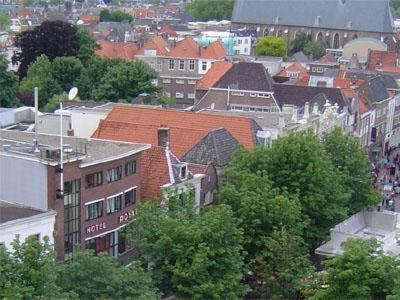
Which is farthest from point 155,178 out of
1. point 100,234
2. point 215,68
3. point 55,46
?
point 55,46

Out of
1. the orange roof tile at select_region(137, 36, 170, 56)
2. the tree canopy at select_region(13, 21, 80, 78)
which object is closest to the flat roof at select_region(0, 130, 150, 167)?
the tree canopy at select_region(13, 21, 80, 78)

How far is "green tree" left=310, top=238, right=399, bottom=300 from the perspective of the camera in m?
36.8

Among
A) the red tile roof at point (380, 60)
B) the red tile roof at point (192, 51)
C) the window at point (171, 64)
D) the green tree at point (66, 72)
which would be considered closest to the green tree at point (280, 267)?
the green tree at point (66, 72)

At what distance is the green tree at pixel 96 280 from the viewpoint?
32.9 metres

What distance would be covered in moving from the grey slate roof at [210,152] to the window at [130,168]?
8.50m

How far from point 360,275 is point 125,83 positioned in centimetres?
5366

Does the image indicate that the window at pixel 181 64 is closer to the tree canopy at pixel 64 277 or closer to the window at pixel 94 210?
the window at pixel 94 210

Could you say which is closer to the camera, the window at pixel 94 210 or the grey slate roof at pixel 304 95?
the window at pixel 94 210

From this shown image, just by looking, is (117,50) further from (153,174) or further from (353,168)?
(153,174)

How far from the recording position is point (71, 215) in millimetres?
39312

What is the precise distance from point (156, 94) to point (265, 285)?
50.5 meters

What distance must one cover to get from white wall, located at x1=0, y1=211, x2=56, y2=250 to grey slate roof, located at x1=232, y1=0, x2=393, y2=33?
144471mm

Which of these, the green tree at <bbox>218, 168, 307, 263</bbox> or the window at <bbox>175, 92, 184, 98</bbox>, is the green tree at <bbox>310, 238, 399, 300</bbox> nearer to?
→ the green tree at <bbox>218, 168, 307, 263</bbox>

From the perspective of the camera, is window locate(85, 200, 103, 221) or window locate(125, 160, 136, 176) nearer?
window locate(85, 200, 103, 221)
